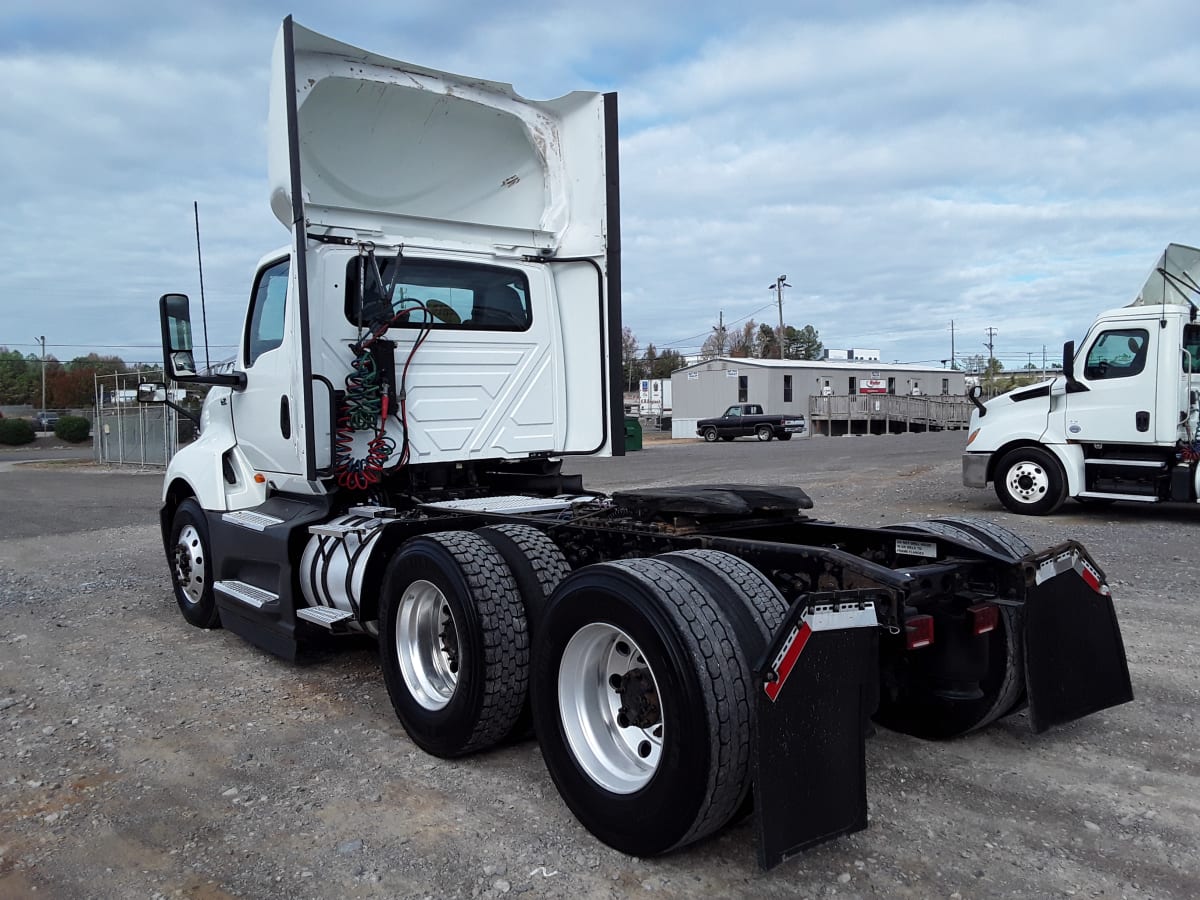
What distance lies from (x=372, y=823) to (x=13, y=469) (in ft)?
97.2

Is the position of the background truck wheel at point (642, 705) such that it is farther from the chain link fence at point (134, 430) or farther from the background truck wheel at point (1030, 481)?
the chain link fence at point (134, 430)

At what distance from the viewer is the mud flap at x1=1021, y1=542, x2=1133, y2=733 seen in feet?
11.6

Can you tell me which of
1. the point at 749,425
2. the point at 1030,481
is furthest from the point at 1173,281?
the point at 749,425

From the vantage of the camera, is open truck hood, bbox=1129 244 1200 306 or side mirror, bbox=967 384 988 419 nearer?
open truck hood, bbox=1129 244 1200 306

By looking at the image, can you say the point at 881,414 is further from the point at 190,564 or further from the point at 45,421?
the point at 45,421

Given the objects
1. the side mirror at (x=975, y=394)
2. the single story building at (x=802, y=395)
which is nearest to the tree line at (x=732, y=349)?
the single story building at (x=802, y=395)

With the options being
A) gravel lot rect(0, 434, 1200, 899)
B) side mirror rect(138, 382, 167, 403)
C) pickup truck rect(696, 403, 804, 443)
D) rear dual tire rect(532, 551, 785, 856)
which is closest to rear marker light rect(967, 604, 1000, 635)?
gravel lot rect(0, 434, 1200, 899)

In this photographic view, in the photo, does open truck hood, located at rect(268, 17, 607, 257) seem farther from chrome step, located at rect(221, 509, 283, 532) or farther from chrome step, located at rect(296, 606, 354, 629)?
chrome step, located at rect(296, 606, 354, 629)

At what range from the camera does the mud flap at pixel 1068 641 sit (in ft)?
11.6

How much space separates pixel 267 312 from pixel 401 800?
354 centimetres

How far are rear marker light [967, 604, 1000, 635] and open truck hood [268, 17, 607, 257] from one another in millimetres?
3779

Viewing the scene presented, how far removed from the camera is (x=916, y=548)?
3988 mm

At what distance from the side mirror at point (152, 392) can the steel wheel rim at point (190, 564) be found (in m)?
0.94

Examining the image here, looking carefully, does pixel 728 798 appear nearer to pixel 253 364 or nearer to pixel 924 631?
pixel 924 631
